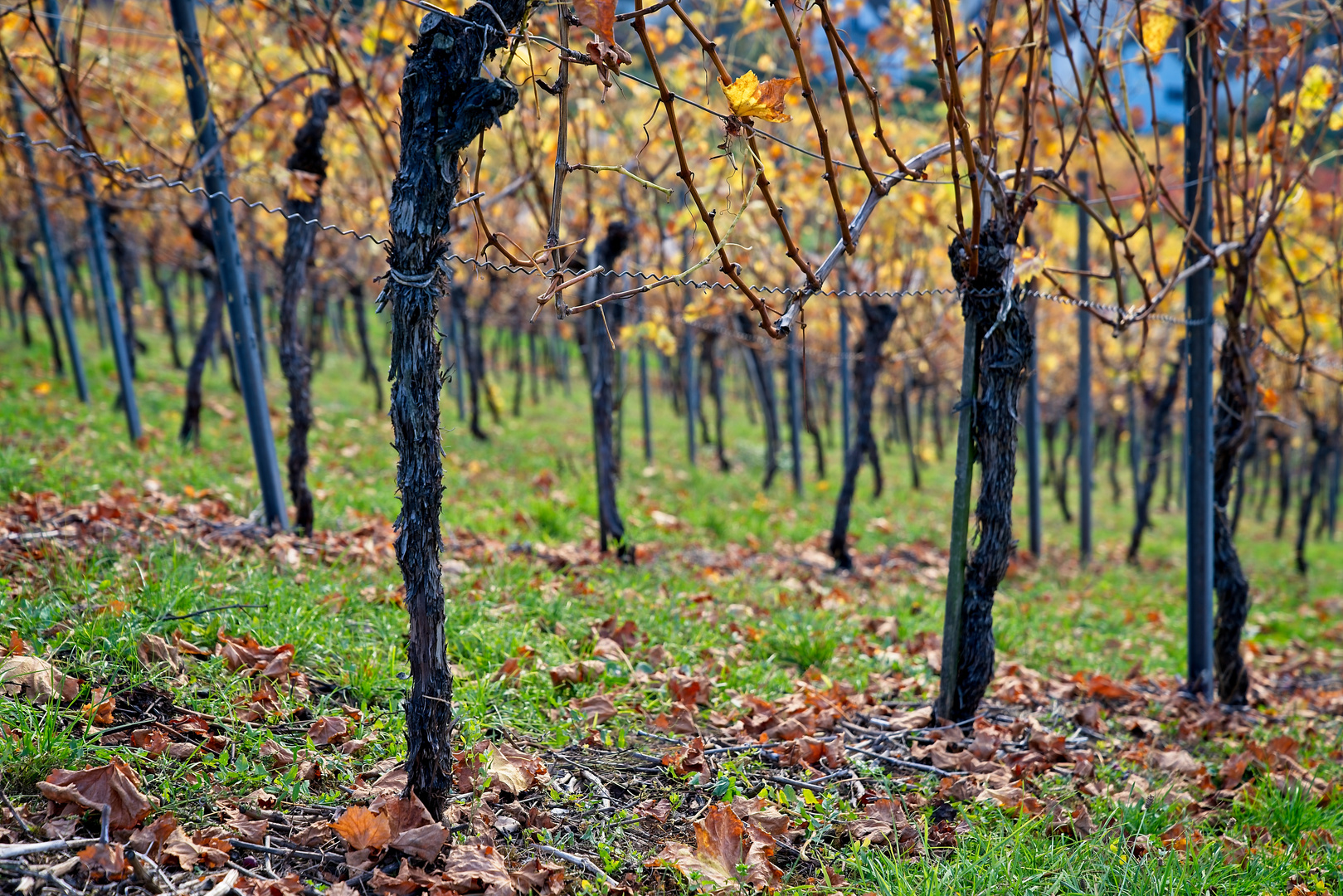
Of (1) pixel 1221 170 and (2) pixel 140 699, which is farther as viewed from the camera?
(1) pixel 1221 170

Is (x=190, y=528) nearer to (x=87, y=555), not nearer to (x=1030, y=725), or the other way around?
(x=87, y=555)

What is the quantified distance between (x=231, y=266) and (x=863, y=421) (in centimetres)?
521

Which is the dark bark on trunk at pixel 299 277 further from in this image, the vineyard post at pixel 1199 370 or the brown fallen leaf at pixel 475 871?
the vineyard post at pixel 1199 370

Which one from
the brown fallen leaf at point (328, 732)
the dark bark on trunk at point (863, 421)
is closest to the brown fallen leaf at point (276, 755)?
the brown fallen leaf at point (328, 732)

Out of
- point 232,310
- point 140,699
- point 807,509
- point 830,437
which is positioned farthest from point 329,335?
point 140,699

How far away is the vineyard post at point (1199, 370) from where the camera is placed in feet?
12.9

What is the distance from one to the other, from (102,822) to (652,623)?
2.55 metres

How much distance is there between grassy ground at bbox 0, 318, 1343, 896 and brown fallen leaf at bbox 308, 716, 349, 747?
0.05 m

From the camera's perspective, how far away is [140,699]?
2.52 m

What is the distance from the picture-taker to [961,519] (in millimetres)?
3107

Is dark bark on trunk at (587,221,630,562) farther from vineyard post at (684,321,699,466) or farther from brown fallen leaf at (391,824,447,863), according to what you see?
vineyard post at (684,321,699,466)

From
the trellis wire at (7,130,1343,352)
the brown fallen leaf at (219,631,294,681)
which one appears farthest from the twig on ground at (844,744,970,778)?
the brown fallen leaf at (219,631,294,681)

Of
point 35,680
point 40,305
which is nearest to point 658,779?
point 35,680

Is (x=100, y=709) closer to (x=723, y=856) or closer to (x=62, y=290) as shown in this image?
(x=723, y=856)
